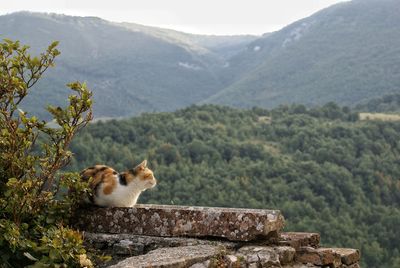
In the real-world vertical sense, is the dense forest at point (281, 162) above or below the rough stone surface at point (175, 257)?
below

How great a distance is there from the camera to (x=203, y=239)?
4.94 meters

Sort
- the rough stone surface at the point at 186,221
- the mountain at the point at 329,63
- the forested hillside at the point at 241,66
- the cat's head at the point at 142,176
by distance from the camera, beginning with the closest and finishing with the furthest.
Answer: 1. the rough stone surface at the point at 186,221
2. the cat's head at the point at 142,176
3. the mountain at the point at 329,63
4. the forested hillside at the point at 241,66

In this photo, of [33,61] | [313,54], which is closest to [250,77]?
[313,54]

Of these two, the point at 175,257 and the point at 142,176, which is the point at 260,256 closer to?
the point at 175,257

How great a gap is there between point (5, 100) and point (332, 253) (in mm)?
2548

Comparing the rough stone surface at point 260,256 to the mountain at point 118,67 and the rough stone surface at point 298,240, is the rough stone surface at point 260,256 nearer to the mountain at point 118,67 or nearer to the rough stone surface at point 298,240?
the rough stone surface at point 298,240

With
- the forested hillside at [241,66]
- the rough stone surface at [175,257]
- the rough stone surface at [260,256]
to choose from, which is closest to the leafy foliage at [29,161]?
the rough stone surface at [175,257]

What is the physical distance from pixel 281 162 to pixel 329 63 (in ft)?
260

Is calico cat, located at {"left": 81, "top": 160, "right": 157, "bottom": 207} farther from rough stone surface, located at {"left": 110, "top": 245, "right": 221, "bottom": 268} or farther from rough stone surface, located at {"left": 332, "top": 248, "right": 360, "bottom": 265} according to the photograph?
rough stone surface, located at {"left": 332, "top": 248, "right": 360, "bottom": 265}

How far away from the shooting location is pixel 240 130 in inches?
3123

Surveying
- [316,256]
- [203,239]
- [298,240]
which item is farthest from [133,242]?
[316,256]

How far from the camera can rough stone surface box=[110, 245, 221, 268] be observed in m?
4.19

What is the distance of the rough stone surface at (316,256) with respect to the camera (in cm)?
486

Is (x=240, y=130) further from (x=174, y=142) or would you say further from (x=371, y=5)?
(x=371, y=5)
